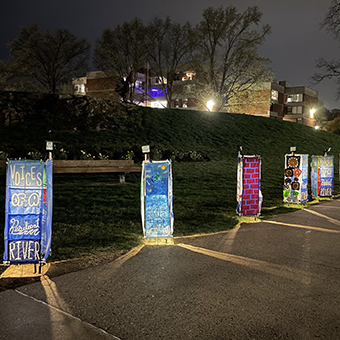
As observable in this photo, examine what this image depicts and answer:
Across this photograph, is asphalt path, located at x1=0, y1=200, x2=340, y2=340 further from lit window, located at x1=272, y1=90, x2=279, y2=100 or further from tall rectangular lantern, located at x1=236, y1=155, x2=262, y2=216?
lit window, located at x1=272, y1=90, x2=279, y2=100

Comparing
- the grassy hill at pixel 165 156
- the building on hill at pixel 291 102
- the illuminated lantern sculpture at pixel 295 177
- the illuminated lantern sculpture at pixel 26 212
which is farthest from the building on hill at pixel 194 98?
the illuminated lantern sculpture at pixel 26 212

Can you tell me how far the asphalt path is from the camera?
3.18m

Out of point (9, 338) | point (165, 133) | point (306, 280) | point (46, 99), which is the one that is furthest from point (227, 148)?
point (9, 338)

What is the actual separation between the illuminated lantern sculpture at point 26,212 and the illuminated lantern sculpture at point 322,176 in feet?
29.3

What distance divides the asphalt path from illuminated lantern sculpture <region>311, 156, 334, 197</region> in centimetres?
562

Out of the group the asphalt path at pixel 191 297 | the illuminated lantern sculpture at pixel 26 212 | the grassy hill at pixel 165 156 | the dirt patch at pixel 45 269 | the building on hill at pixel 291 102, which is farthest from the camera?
the building on hill at pixel 291 102

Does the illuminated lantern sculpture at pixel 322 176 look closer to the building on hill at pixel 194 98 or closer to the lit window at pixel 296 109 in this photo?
the building on hill at pixel 194 98

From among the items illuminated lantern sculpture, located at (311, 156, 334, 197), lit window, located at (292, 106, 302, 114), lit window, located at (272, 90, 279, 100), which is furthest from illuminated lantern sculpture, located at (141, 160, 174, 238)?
lit window, located at (292, 106, 302, 114)

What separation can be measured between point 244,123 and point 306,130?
7.21 m

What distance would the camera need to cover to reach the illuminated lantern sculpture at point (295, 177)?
981 cm

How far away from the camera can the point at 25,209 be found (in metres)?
4.79

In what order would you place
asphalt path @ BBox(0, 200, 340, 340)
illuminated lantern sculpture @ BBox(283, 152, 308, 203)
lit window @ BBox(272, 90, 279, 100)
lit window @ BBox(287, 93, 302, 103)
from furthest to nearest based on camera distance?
1. lit window @ BBox(287, 93, 302, 103)
2. lit window @ BBox(272, 90, 279, 100)
3. illuminated lantern sculpture @ BBox(283, 152, 308, 203)
4. asphalt path @ BBox(0, 200, 340, 340)

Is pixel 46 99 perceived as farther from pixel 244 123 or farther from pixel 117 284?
pixel 117 284

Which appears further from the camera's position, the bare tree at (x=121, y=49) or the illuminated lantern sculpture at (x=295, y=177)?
the bare tree at (x=121, y=49)
